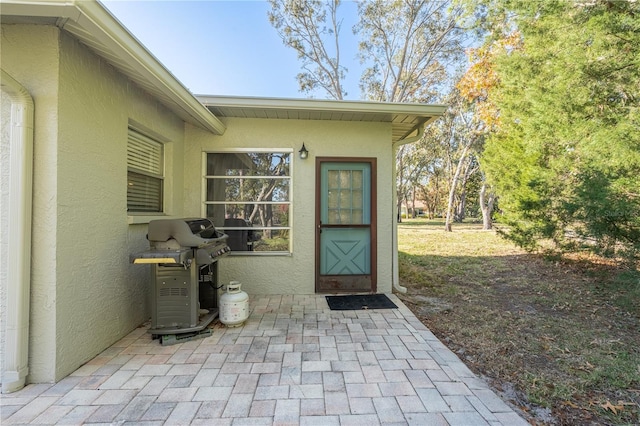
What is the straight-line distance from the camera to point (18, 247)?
206 centimetres

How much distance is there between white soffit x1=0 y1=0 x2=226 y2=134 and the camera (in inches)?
69.4

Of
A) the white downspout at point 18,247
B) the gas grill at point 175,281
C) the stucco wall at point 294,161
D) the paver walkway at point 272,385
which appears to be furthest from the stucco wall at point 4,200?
the stucco wall at point 294,161

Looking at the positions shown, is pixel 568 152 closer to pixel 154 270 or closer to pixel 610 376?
pixel 610 376

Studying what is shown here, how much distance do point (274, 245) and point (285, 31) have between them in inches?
470

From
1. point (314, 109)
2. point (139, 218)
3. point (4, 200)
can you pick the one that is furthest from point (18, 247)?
point (314, 109)

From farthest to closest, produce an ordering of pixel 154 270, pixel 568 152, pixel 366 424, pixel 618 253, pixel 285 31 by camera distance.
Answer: pixel 285 31 < pixel 568 152 < pixel 618 253 < pixel 154 270 < pixel 366 424

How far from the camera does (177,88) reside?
118 inches

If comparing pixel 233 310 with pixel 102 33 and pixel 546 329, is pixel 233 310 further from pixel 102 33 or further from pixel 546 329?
pixel 546 329

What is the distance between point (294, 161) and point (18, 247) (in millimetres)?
3221

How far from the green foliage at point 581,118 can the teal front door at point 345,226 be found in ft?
9.19

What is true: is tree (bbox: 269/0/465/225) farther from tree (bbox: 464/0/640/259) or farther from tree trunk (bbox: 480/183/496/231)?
tree (bbox: 464/0/640/259)

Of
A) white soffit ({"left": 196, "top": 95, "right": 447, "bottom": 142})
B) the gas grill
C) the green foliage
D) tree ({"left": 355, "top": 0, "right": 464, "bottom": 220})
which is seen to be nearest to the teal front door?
white soffit ({"left": 196, "top": 95, "right": 447, "bottom": 142})

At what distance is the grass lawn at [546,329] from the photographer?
7.13 ft

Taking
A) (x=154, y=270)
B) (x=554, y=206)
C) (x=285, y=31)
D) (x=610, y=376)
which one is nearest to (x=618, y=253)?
(x=554, y=206)
